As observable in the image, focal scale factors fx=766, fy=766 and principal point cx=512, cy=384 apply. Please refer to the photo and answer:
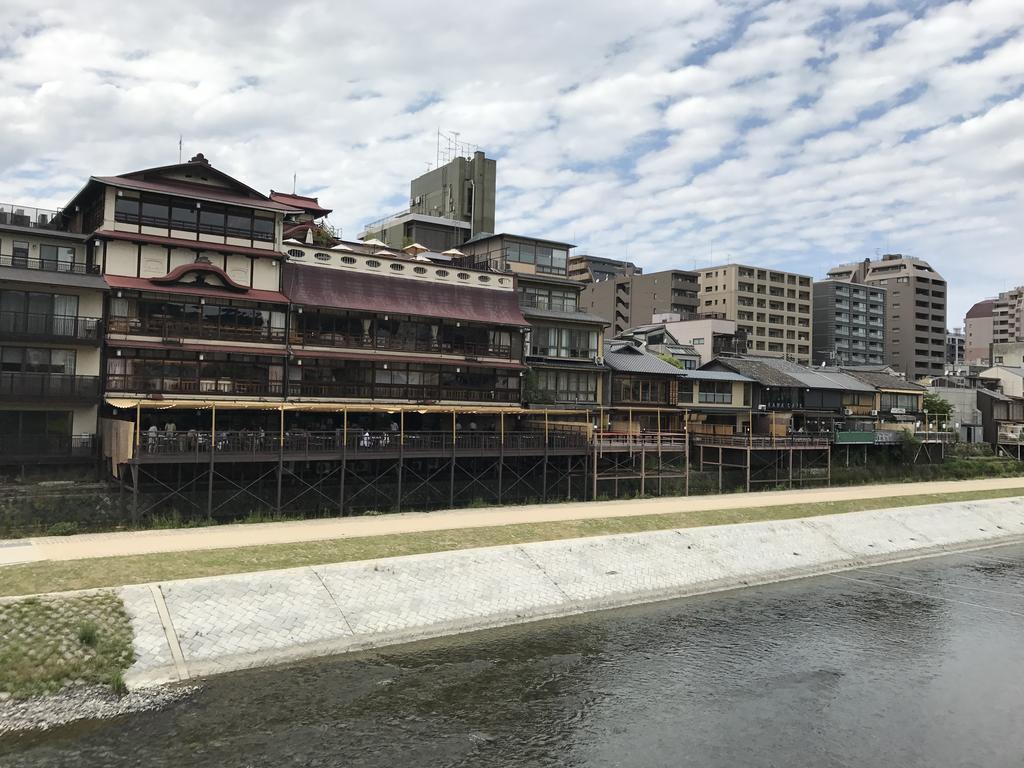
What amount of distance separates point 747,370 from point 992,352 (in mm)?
79726

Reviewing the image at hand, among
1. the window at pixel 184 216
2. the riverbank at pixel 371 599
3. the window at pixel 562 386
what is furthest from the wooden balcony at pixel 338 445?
the window at pixel 184 216

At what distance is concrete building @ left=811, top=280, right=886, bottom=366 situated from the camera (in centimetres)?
13388

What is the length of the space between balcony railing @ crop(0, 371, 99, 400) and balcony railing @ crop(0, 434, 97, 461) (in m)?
1.98

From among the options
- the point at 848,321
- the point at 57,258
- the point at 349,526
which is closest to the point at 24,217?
the point at 57,258

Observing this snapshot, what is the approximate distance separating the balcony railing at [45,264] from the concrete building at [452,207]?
3753cm

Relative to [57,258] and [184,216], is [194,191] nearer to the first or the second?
[184,216]

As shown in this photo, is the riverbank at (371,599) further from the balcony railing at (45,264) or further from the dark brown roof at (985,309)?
the dark brown roof at (985,309)

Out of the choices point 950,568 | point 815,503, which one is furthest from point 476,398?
point 950,568

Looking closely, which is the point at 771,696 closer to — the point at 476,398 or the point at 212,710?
the point at 212,710

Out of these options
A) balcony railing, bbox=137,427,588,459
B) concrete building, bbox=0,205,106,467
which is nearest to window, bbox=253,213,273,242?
concrete building, bbox=0,205,106,467

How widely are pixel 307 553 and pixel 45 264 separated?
25.0 m

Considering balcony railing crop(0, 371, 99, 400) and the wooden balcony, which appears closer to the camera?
the wooden balcony

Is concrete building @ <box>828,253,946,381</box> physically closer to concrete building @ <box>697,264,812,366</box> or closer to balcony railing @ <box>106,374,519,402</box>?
concrete building @ <box>697,264,812,366</box>

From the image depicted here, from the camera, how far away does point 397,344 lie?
1875 inches
